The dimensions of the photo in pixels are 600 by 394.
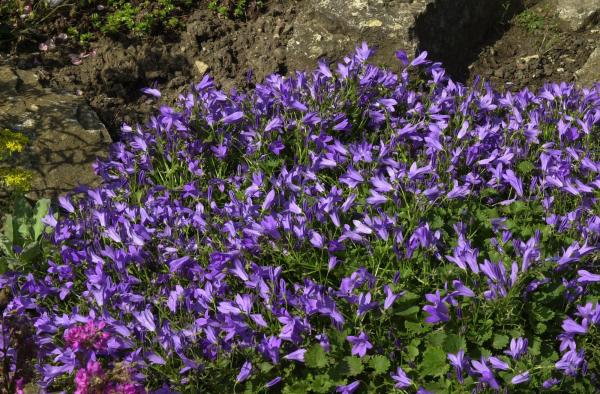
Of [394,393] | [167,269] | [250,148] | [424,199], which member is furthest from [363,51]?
[394,393]

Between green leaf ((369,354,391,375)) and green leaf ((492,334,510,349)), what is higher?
green leaf ((492,334,510,349))

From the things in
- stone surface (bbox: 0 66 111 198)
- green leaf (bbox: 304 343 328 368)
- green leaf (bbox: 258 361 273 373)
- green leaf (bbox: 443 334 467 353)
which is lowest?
stone surface (bbox: 0 66 111 198)

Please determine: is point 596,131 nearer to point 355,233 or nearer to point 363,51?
point 363,51

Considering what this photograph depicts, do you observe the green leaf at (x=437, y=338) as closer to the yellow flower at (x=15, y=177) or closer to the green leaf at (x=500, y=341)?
the green leaf at (x=500, y=341)

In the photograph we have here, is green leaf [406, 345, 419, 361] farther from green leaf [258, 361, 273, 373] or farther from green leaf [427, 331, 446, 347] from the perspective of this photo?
green leaf [258, 361, 273, 373]

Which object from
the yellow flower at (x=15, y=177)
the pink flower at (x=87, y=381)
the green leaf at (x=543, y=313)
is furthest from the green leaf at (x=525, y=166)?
the yellow flower at (x=15, y=177)

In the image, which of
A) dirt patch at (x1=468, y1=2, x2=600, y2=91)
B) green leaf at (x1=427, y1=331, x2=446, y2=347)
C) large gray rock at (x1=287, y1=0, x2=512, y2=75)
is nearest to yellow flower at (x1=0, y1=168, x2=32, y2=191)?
green leaf at (x1=427, y1=331, x2=446, y2=347)

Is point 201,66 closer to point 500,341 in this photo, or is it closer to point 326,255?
point 326,255

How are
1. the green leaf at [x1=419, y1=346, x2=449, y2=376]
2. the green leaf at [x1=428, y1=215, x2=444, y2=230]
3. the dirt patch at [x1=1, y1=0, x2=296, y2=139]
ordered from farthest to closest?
the dirt patch at [x1=1, y1=0, x2=296, y2=139] < the green leaf at [x1=428, y1=215, x2=444, y2=230] < the green leaf at [x1=419, y1=346, x2=449, y2=376]
